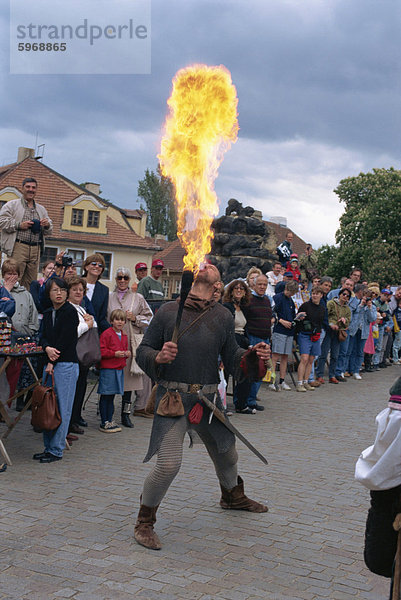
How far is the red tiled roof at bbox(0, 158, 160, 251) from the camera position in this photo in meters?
43.5

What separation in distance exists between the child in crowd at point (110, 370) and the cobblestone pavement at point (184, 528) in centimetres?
26

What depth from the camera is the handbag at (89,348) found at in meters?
7.98

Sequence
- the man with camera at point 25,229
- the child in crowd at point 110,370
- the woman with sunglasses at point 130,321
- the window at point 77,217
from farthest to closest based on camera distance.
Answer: the window at point 77,217 → the man with camera at point 25,229 → the woman with sunglasses at point 130,321 → the child in crowd at point 110,370

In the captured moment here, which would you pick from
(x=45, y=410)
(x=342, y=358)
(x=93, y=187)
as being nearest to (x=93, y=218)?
(x=93, y=187)

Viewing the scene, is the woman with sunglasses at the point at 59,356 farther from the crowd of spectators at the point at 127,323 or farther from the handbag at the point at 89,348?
the handbag at the point at 89,348

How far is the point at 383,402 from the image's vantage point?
1223 cm

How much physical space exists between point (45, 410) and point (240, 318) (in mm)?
4608

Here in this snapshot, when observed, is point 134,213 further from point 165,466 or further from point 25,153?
point 165,466

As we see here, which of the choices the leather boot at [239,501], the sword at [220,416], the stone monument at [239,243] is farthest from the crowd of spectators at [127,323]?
the stone monument at [239,243]

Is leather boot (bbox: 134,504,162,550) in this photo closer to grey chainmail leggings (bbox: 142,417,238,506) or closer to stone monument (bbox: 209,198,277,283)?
grey chainmail leggings (bbox: 142,417,238,506)

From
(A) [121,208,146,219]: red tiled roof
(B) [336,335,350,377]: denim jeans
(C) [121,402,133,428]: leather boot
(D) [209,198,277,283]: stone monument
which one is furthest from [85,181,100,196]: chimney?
(C) [121,402,133,428]: leather boot

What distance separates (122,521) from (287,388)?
26.6 ft

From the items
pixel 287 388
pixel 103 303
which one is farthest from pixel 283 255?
pixel 103 303

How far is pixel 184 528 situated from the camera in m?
5.16
